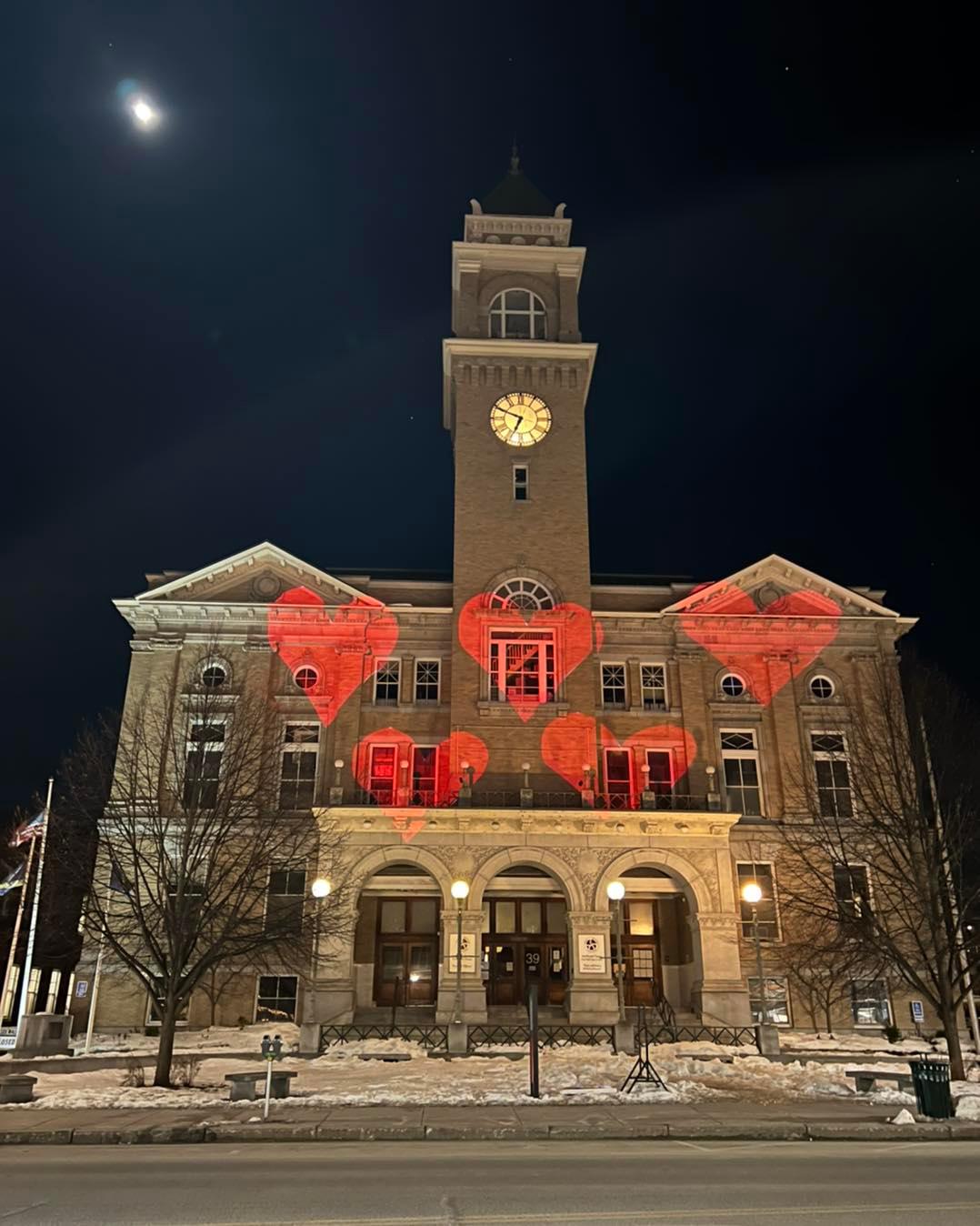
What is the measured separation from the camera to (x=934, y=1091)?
59.8ft

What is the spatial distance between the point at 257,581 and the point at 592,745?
16.6 meters

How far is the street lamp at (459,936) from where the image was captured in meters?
33.1

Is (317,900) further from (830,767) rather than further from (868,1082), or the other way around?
(830,767)

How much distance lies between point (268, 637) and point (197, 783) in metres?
16.5

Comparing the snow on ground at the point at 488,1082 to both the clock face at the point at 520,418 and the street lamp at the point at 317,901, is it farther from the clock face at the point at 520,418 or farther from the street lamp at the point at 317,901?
the clock face at the point at 520,418

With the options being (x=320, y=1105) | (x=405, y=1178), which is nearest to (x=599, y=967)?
(x=320, y=1105)

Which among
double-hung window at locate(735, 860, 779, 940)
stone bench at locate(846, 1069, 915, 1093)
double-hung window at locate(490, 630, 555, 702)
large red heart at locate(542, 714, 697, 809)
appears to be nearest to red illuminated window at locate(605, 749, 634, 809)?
large red heart at locate(542, 714, 697, 809)

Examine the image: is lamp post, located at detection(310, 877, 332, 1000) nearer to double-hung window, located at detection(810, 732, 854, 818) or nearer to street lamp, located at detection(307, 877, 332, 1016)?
street lamp, located at detection(307, 877, 332, 1016)

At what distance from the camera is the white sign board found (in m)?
35.3

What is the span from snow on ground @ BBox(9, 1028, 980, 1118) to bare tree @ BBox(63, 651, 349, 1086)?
2231mm

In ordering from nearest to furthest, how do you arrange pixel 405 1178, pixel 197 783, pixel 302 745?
1. pixel 405 1178
2. pixel 197 783
3. pixel 302 745

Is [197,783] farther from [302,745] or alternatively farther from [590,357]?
[590,357]

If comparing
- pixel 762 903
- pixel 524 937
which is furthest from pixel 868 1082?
pixel 524 937

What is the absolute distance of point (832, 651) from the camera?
145 ft
